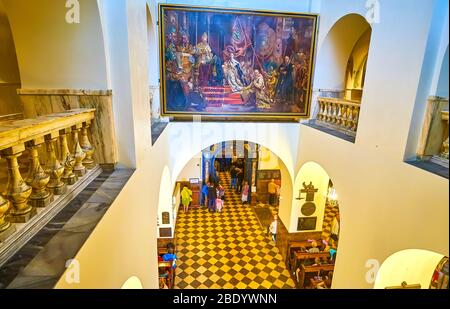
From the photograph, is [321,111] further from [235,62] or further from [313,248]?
[313,248]

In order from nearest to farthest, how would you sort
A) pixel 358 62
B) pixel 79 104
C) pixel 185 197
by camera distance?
pixel 79 104
pixel 358 62
pixel 185 197

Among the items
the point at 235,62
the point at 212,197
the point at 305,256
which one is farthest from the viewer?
the point at 212,197

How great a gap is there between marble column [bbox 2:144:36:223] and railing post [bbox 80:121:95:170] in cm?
106

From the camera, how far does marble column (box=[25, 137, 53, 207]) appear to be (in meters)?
2.00

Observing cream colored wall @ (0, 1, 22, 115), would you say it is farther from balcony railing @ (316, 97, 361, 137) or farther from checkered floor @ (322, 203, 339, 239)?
checkered floor @ (322, 203, 339, 239)

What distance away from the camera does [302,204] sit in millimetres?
7926

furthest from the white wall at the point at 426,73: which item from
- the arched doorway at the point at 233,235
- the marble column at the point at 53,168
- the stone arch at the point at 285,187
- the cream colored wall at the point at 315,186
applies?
the arched doorway at the point at 233,235

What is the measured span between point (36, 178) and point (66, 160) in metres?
0.48

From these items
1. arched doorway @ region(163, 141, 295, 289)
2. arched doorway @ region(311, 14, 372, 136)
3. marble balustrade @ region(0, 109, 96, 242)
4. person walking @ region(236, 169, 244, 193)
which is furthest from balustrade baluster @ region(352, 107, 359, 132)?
person walking @ region(236, 169, 244, 193)

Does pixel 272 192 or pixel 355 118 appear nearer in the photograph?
pixel 355 118

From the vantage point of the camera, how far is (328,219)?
11586mm

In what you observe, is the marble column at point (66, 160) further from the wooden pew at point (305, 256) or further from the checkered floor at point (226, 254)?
the wooden pew at point (305, 256)

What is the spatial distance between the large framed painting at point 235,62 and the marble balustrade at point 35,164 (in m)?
4.18
